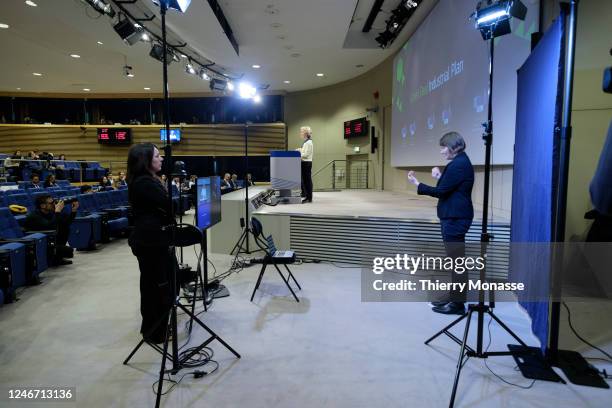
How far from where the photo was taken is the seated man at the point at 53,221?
467 cm

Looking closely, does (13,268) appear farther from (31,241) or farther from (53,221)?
(53,221)

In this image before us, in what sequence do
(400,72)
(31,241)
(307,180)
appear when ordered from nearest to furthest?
(31,241) < (307,180) < (400,72)

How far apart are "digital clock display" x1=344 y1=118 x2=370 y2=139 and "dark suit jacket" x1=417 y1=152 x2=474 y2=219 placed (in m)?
8.69

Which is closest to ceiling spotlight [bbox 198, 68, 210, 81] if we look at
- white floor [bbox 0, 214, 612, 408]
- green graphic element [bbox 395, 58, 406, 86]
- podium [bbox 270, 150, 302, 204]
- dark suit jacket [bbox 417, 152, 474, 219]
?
podium [bbox 270, 150, 302, 204]

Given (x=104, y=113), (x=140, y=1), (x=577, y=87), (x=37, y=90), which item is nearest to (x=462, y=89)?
(x=577, y=87)

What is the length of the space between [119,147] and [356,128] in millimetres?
10206

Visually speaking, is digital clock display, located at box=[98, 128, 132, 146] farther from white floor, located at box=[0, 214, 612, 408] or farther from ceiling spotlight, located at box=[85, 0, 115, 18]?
white floor, located at box=[0, 214, 612, 408]

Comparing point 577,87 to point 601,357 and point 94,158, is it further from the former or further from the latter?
point 94,158

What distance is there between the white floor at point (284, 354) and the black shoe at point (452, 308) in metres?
0.09

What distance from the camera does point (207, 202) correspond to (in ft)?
11.8

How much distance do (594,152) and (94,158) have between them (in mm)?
16661

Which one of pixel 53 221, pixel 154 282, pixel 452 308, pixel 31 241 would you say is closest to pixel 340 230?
pixel 452 308

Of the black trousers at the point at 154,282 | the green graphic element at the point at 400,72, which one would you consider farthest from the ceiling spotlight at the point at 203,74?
the black trousers at the point at 154,282

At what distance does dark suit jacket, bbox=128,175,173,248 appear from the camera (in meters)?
2.43
